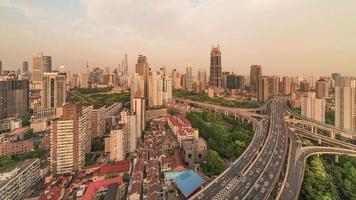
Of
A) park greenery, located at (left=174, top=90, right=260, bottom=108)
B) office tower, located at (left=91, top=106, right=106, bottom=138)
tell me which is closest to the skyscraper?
park greenery, located at (left=174, top=90, right=260, bottom=108)

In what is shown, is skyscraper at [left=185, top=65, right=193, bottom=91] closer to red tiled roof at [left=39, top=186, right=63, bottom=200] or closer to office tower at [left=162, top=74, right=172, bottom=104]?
office tower at [left=162, top=74, right=172, bottom=104]

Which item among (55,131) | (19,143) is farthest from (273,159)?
(19,143)

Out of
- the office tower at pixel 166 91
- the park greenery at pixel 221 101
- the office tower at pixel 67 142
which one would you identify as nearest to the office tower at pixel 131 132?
the office tower at pixel 67 142

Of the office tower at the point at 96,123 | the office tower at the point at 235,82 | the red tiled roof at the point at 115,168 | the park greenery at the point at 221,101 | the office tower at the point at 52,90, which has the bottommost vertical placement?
the red tiled roof at the point at 115,168

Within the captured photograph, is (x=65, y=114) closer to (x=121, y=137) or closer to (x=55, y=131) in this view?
(x=55, y=131)

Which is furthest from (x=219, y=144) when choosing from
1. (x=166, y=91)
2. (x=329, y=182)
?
(x=166, y=91)

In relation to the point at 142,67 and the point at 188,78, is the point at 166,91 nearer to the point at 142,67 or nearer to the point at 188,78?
the point at 142,67

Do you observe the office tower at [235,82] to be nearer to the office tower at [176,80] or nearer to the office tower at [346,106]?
the office tower at [176,80]
